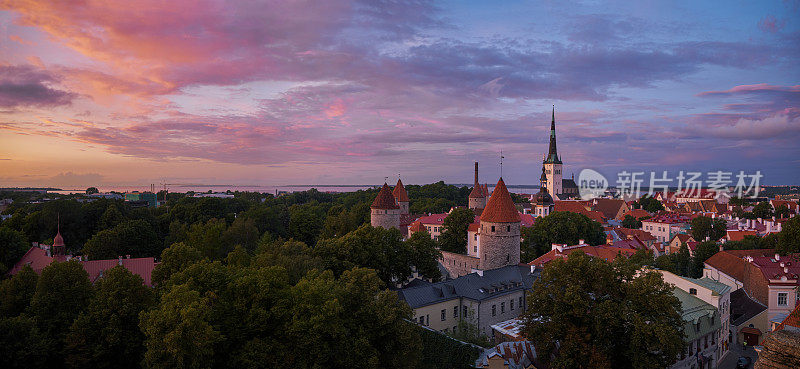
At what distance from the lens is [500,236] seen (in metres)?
37.6

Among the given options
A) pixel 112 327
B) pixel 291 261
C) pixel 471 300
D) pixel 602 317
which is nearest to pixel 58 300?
pixel 112 327

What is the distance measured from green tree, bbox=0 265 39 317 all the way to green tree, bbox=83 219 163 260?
23751 millimetres

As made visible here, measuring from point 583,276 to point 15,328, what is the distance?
21.7 m

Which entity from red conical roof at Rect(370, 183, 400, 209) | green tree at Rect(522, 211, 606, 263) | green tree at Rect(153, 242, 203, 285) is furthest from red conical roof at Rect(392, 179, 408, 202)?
green tree at Rect(153, 242, 203, 285)

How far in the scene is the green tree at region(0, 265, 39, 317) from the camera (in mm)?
18812

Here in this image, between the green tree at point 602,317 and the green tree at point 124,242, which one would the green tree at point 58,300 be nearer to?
the green tree at point 602,317

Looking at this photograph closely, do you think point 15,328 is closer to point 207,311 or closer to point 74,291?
point 74,291

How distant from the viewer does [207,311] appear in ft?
50.4

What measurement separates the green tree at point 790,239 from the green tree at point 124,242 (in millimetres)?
58715

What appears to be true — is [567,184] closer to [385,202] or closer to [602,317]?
[385,202]

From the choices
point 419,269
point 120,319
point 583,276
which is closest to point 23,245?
point 120,319

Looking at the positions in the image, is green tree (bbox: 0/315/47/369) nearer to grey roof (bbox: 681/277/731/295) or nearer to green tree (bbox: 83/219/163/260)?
green tree (bbox: 83/219/163/260)

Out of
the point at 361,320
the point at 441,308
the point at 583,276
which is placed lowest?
the point at 441,308

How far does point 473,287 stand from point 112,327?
19646 millimetres
